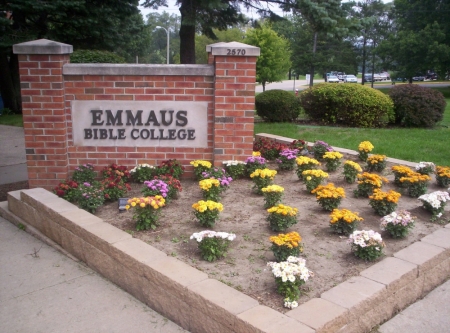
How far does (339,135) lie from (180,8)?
18.4 feet

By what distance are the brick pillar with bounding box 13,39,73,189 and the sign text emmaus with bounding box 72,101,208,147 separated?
24 cm

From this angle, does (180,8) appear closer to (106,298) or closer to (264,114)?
(264,114)

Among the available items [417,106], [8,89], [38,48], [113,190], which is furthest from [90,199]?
[8,89]

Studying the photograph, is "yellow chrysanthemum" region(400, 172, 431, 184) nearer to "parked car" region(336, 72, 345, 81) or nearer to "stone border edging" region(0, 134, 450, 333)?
"stone border edging" region(0, 134, 450, 333)

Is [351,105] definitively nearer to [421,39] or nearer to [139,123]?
[139,123]

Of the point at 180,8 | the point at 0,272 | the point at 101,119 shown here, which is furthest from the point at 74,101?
the point at 180,8

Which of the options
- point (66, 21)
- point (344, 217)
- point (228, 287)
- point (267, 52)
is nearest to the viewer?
point (228, 287)

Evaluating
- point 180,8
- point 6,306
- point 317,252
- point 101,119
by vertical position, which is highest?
point 180,8

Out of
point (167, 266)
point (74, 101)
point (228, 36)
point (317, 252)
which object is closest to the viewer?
point (167, 266)

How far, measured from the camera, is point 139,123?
20.2 feet

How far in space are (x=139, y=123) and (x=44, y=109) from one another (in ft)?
3.85

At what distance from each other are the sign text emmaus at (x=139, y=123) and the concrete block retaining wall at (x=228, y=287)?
1.62 m

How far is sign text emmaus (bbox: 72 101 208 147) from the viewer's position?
6.12 meters

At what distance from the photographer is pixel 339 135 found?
1120cm
